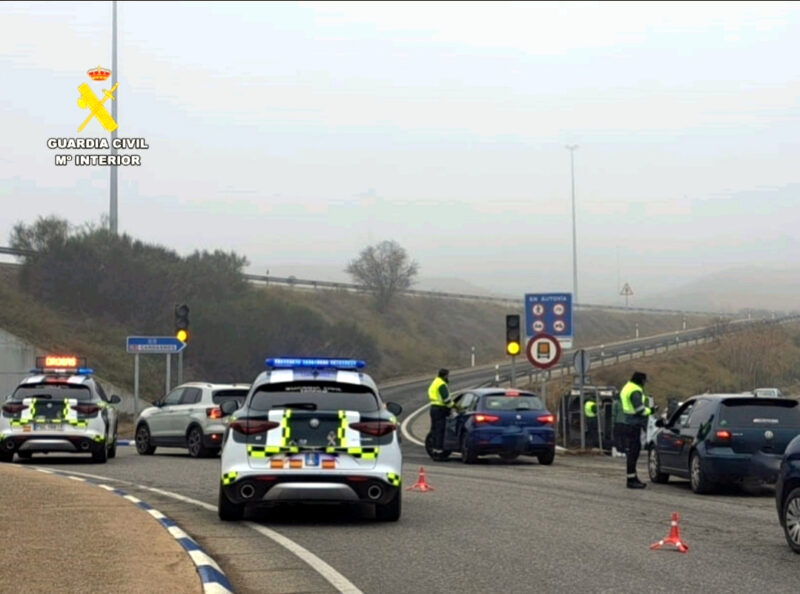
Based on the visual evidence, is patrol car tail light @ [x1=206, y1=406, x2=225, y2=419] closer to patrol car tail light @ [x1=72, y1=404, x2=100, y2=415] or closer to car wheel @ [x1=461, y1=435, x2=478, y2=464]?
patrol car tail light @ [x1=72, y1=404, x2=100, y2=415]

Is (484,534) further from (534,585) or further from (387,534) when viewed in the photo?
(534,585)

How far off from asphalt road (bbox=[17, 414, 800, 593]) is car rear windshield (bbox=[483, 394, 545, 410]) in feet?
15.4

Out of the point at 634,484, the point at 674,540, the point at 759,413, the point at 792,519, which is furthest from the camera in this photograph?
the point at 634,484

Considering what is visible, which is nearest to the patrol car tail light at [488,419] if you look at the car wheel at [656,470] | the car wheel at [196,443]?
the car wheel at [656,470]

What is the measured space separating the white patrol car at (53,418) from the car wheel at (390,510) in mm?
10657

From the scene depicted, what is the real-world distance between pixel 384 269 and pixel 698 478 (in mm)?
74399

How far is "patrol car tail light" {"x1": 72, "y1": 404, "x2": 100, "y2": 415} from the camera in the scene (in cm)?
2192

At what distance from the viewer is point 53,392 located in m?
22.0

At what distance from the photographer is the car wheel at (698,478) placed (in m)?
17.0

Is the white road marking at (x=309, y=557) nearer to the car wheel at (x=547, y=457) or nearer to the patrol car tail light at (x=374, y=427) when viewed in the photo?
the patrol car tail light at (x=374, y=427)

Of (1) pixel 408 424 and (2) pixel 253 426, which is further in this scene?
(1) pixel 408 424

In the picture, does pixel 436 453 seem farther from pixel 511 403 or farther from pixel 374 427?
pixel 374 427

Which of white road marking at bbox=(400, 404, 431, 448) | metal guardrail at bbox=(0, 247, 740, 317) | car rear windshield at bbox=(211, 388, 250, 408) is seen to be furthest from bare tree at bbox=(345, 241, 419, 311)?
car rear windshield at bbox=(211, 388, 250, 408)

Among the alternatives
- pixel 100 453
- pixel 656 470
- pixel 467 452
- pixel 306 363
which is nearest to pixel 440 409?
pixel 467 452
